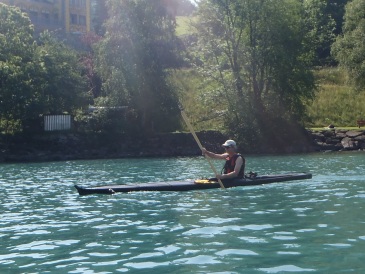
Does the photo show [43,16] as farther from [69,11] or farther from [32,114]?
[32,114]

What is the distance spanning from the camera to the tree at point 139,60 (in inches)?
1599

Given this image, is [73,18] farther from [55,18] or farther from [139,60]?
[139,60]

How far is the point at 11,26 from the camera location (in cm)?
4138

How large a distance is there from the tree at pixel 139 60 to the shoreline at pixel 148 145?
7.29 ft

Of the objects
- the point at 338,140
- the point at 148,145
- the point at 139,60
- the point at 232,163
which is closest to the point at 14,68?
the point at 139,60

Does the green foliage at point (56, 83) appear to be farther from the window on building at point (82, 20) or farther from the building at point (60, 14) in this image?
the window on building at point (82, 20)

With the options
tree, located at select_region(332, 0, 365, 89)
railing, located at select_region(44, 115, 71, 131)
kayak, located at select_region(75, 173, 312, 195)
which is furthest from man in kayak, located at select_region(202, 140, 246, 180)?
tree, located at select_region(332, 0, 365, 89)

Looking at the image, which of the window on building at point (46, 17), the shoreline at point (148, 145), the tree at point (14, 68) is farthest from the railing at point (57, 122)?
the window on building at point (46, 17)

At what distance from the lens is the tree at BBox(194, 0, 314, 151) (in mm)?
40281

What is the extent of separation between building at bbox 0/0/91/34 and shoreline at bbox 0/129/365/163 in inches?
1238

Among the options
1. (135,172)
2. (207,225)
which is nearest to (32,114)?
(135,172)

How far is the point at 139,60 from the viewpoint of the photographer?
134ft

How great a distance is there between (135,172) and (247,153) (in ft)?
46.0

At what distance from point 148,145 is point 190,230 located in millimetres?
28175
